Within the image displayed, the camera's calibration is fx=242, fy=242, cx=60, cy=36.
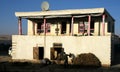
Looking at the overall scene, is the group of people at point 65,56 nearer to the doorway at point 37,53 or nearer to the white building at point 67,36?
the white building at point 67,36

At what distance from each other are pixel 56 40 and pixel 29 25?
624 cm

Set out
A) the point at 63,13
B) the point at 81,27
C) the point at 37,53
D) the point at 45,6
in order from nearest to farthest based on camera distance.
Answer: the point at 63,13 → the point at 37,53 → the point at 81,27 → the point at 45,6

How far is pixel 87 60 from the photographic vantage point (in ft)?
74.9

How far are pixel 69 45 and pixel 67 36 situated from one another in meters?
0.96

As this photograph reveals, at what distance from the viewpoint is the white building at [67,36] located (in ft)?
77.7

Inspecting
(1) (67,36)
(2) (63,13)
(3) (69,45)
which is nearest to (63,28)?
(2) (63,13)

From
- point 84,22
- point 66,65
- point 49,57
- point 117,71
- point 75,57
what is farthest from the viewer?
point 84,22

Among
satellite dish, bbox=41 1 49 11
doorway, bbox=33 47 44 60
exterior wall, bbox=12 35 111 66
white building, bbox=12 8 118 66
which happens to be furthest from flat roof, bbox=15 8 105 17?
doorway, bbox=33 47 44 60

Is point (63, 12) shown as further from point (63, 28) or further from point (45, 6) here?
point (45, 6)

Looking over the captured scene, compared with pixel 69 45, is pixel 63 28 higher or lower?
higher

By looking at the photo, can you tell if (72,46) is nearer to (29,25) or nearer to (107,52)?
(107,52)

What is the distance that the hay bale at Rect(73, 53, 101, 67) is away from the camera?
2277cm

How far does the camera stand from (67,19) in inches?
1119

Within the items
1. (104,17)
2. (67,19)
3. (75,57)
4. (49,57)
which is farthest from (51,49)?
(104,17)
